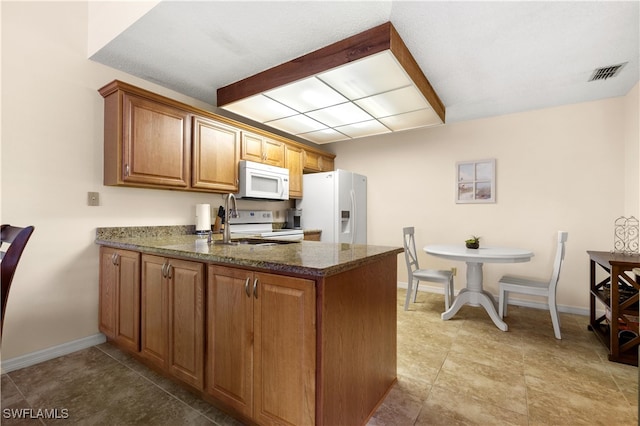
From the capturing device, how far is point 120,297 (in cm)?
218

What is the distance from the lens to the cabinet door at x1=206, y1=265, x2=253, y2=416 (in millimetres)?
1385

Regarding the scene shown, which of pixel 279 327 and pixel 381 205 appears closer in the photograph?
pixel 279 327

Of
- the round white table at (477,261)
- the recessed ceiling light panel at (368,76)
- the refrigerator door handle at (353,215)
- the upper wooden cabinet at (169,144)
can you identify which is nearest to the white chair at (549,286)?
the round white table at (477,261)

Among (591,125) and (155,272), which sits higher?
(591,125)

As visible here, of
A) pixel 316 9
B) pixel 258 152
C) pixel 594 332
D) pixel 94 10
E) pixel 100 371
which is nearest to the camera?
pixel 316 9

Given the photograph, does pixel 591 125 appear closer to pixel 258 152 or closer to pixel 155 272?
pixel 258 152

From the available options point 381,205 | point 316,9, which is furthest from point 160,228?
point 381,205

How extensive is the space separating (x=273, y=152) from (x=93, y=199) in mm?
1963

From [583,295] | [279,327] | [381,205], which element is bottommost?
[583,295]

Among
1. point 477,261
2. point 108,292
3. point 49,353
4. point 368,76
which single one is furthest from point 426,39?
point 49,353

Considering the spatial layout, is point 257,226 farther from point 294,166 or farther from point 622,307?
point 622,307

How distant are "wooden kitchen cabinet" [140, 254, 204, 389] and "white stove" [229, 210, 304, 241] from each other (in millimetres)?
1561

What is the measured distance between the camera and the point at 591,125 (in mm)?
3168

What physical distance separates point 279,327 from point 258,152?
2.62 metres
